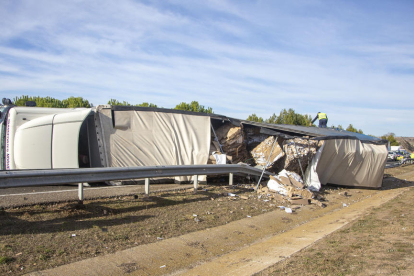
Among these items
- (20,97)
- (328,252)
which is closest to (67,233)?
(328,252)

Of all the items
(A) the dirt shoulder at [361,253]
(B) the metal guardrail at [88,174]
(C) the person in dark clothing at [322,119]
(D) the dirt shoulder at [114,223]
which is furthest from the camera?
(C) the person in dark clothing at [322,119]

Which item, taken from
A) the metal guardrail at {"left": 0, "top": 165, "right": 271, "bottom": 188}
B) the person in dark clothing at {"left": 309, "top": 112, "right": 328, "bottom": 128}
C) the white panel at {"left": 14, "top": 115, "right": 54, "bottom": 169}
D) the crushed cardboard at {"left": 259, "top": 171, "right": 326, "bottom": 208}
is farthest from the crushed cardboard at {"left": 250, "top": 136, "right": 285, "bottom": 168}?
the white panel at {"left": 14, "top": 115, "right": 54, "bottom": 169}

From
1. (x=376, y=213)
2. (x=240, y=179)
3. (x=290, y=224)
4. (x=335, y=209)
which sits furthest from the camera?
(x=240, y=179)

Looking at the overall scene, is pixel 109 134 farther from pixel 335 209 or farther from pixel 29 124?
pixel 335 209

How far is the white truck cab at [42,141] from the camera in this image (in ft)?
29.8

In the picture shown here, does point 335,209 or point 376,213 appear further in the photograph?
point 335,209

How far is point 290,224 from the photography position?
7.68 metres

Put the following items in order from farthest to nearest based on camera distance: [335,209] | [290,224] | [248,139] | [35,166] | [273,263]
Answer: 1. [248,139]
2. [335,209]
3. [35,166]
4. [290,224]
5. [273,263]

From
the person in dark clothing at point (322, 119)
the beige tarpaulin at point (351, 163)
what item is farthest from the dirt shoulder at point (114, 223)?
the person in dark clothing at point (322, 119)

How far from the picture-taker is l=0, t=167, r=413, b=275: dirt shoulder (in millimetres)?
4750

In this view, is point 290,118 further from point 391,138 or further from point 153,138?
point 391,138

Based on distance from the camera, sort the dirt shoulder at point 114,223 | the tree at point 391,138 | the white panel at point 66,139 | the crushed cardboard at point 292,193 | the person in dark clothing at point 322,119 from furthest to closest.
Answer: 1. the tree at point 391,138
2. the person in dark clothing at point 322,119
3. the crushed cardboard at point 292,193
4. the white panel at point 66,139
5. the dirt shoulder at point 114,223

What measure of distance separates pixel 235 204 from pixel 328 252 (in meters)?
3.48

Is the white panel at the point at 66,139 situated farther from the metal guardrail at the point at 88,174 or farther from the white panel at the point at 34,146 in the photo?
the metal guardrail at the point at 88,174
